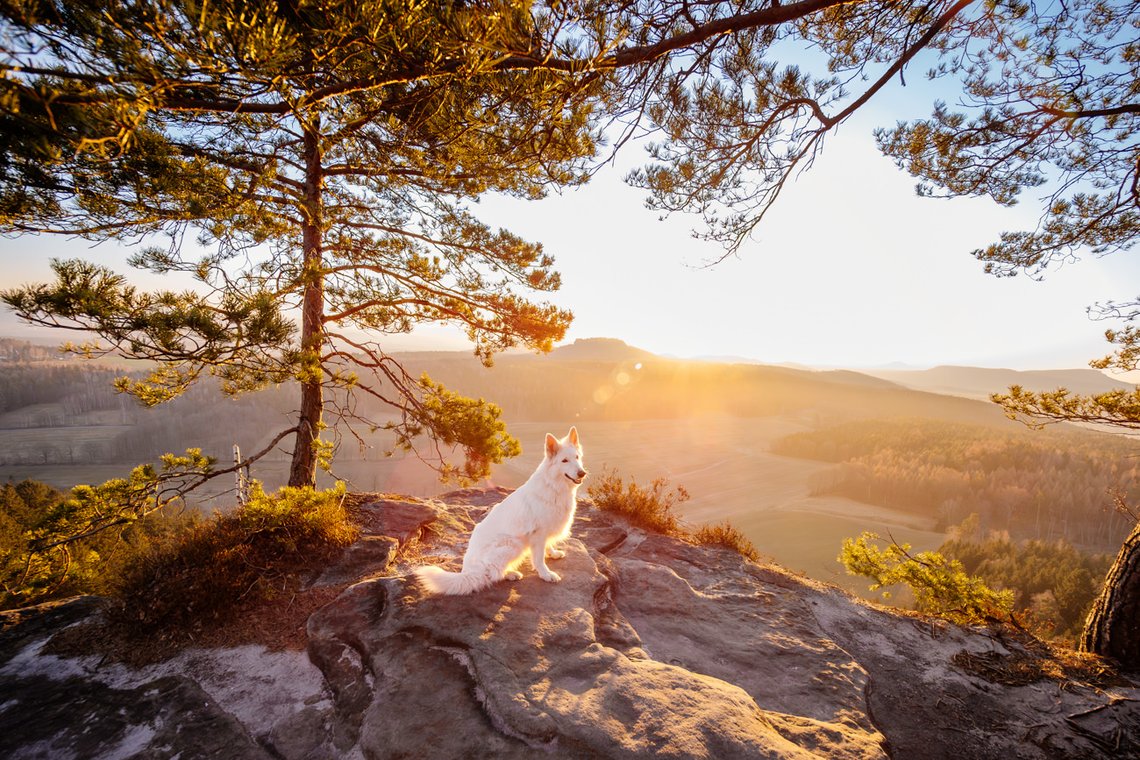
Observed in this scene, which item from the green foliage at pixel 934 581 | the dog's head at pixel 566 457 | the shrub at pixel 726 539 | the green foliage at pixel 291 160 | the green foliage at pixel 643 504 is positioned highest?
the green foliage at pixel 291 160

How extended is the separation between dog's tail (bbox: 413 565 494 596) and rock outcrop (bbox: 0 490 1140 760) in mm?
113

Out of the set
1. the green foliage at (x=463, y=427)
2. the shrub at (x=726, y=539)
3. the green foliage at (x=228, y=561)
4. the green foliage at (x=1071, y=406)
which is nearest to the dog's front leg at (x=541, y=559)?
the green foliage at (x=463, y=427)

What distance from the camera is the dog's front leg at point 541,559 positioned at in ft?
14.1

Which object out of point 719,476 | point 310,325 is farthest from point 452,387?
point 310,325

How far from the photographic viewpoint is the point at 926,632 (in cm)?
485

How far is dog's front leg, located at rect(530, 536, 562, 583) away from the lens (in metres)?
4.29

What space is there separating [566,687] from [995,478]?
49.3m

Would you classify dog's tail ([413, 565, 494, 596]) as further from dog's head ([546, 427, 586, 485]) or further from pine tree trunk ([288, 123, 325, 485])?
pine tree trunk ([288, 123, 325, 485])

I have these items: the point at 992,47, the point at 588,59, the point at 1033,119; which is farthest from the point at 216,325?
the point at 1033,119

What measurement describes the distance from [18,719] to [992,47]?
11.7 m

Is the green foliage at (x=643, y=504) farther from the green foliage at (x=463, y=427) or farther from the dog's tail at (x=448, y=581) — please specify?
the dog's tail at (x=448, y=581)

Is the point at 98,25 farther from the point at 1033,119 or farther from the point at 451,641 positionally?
the point at 1033,119

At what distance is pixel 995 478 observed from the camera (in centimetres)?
3428

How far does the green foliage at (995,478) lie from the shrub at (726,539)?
36.9 metres
